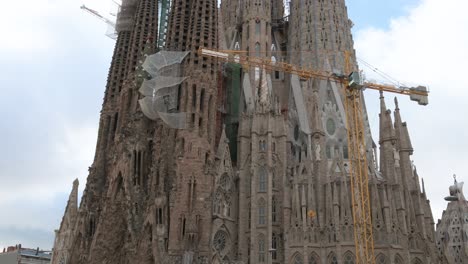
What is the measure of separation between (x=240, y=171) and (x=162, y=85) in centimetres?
935

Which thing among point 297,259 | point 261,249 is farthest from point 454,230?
point 261,249

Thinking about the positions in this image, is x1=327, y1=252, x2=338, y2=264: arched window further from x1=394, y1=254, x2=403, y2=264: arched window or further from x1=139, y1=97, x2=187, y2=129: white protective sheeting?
x1=139, y1=97, x2=187, y2=129: white protective sheeting

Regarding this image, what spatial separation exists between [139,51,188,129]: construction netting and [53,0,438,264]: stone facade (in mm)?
680

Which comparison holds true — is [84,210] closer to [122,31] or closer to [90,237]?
[90,237]

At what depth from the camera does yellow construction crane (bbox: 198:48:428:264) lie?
1310 inches

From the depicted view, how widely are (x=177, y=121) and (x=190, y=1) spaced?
13055mm

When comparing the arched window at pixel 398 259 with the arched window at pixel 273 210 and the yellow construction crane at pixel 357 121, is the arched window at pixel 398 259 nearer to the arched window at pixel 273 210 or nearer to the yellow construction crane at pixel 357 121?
the yellow construction crane at pixel 357 121

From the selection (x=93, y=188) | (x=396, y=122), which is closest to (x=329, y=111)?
(x=396, y=122)

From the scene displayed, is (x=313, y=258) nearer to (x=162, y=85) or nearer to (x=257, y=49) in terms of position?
(x=162, y=85)

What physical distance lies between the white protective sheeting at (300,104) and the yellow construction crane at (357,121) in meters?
0.95

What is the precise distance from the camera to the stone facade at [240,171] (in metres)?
34.0

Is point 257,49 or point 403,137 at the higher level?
point 257,49

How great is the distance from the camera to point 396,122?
4106 cm

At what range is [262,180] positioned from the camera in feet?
119
